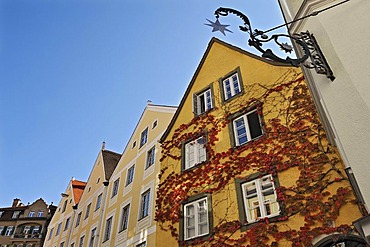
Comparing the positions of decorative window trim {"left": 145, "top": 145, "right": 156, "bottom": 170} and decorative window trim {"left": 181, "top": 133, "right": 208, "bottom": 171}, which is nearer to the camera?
decorative window trim {"left": 181, "top": 133, "right": 208, "bottom": 171}

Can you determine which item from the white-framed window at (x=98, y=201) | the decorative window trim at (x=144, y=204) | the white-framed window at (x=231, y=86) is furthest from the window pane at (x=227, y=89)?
the white-framed window at (x=98, y=201)

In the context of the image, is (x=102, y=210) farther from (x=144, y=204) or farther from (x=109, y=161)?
(x=109, y=161)

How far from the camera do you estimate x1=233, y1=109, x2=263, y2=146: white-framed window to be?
468 inches

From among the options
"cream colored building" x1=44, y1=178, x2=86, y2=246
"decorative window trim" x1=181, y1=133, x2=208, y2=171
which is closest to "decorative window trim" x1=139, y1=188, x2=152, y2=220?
"decorative window trim" x1=181, y1=133, x2=208, y2=171

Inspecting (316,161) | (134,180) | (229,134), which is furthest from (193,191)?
(134,180)

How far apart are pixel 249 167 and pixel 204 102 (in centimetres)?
560

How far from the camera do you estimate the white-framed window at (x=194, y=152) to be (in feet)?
44.5

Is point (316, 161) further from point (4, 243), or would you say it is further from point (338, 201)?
point (4, 243)

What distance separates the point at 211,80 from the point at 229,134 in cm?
424

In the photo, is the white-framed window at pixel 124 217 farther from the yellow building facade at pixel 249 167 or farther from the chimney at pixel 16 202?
the chimney at pixel 16 202

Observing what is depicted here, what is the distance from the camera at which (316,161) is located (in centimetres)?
909

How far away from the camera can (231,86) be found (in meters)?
14.3

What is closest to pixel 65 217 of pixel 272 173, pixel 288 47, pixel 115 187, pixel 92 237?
pixel 92 237

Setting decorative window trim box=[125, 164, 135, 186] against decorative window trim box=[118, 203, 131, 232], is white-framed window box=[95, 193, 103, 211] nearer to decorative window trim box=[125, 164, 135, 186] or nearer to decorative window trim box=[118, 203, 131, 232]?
decorative window trim box=[125, 164, 135, 186]
